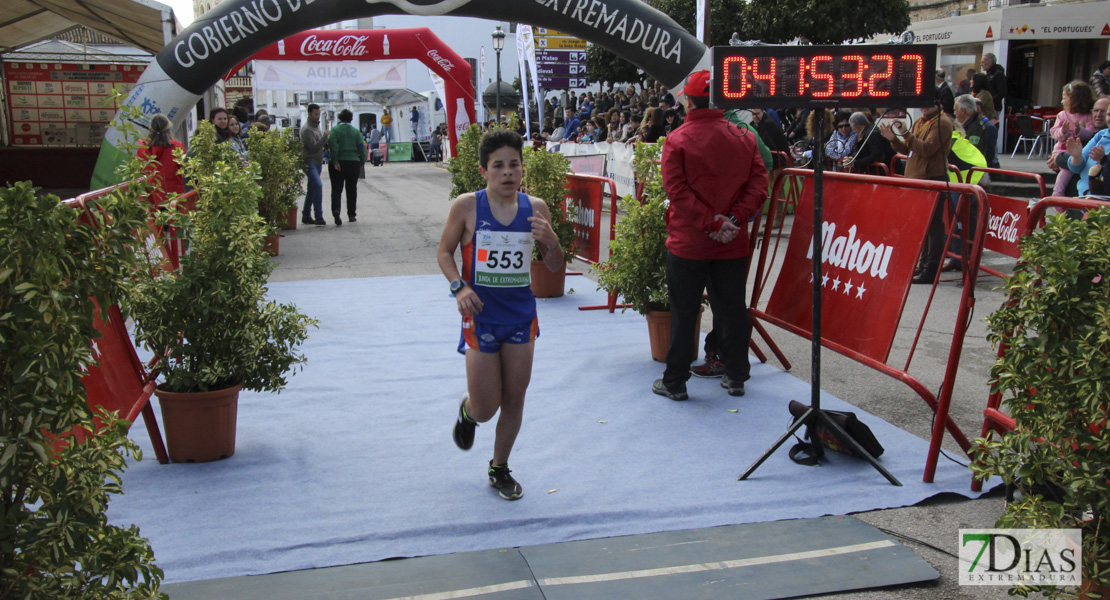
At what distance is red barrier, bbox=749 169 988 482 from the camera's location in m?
4.39

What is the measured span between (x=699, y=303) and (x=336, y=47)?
14.3 m

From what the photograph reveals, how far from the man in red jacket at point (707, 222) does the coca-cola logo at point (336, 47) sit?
549 inches

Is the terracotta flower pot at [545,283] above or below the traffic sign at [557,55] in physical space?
below

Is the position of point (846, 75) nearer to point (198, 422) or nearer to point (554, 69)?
point (198, 422)

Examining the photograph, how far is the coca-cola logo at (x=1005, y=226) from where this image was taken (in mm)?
8398

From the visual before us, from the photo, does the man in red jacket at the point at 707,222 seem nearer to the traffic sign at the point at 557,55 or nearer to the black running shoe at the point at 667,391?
the black running shoe at the point at 667,391

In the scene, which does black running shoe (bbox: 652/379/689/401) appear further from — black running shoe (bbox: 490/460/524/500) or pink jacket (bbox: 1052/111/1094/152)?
pink jacket (bbox: 1052/111/1094/152)

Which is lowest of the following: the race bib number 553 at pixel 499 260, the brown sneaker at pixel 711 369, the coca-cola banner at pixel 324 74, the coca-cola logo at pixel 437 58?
the brown sneaker at pixel 711 369

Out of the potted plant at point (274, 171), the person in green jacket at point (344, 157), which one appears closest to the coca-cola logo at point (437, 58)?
the person in green jacket at point (344, 157)

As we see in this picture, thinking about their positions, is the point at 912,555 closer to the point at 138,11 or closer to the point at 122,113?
the point at 122,113

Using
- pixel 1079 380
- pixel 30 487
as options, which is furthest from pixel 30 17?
pixel 1079 380

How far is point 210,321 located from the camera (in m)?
4.59

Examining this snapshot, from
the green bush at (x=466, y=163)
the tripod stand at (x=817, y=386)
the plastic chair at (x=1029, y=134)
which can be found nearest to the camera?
the tripod stand at (x=817, y=386)

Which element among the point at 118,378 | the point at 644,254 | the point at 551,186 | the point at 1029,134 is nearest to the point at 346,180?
the point at 551,186
